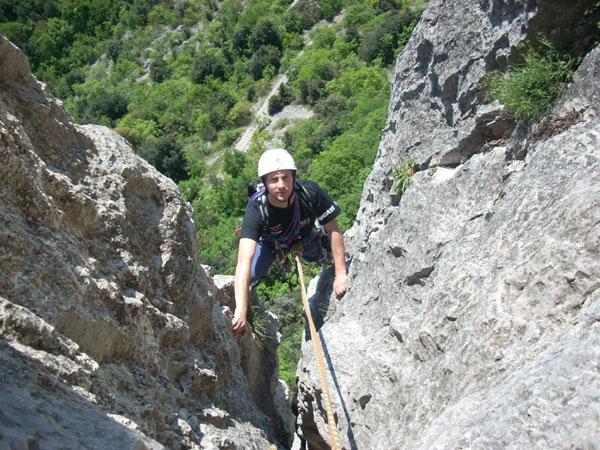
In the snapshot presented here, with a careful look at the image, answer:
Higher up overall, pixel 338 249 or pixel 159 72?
pixel 159 72

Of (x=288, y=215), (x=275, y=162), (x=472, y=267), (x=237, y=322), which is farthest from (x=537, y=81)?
(x=237, y=322)

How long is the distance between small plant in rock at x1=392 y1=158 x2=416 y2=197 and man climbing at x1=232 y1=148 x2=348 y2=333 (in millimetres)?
750

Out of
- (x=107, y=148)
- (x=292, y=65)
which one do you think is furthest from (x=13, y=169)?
(x=292, y=65)

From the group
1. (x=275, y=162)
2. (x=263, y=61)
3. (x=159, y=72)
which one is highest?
(x=159, y=72)

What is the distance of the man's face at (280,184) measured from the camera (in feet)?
19.8

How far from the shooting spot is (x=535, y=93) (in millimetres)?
5164

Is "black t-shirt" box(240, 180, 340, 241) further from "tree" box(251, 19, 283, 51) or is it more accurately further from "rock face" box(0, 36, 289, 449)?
"tree" box(251, 19, 283, 51)

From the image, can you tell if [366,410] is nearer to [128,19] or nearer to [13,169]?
[13,169]

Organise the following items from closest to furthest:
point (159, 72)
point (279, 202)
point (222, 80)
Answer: point (279, 202), point (222, 80), point (159, 72)

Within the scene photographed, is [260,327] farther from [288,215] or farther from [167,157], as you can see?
[167,157]

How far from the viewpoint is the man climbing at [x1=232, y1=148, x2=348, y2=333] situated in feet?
19.8

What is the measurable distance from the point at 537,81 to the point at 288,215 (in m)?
2.81

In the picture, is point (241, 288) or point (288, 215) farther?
point (288, 215)

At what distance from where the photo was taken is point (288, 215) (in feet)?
21.3
